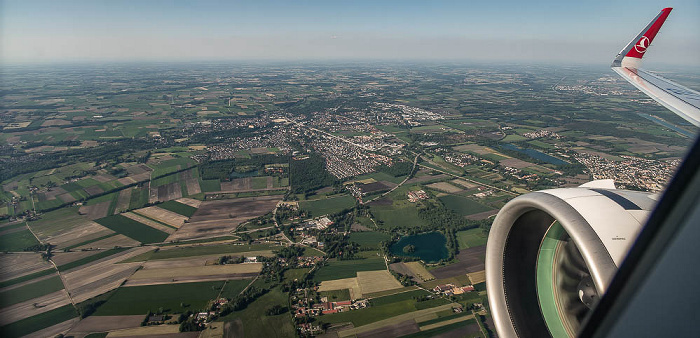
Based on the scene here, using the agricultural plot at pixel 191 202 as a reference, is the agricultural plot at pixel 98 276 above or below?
below

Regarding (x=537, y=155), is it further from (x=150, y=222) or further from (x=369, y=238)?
(x=150, y=222)

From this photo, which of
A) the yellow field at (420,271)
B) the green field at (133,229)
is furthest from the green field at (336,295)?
the green field at (133,229)

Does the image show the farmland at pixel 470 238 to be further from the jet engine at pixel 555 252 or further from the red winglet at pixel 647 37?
the jet engine at pixel 555 252

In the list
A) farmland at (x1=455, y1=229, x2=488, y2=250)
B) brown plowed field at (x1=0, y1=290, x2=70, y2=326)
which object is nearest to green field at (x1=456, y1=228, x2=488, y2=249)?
farmland at (x1=455, y1=229, x2=488, y2=250)

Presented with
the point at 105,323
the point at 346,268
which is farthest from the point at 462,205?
the point at 105,323

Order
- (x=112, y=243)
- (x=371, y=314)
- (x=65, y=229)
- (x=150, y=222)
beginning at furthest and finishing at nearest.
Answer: (x=150, y=222) → (x=65, y=229) → (x=112, y=243) → (x=371, y=314)

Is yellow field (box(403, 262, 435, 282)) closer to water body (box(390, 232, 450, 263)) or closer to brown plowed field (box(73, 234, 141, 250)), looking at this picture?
water body (box(390, 232, 450, 263))
